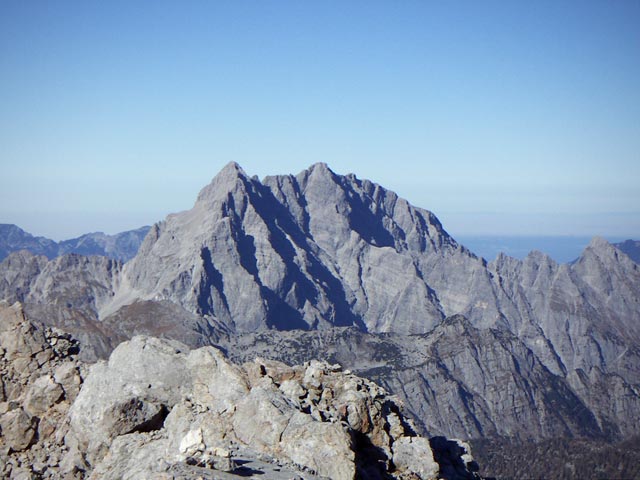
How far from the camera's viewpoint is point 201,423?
29.5 meters

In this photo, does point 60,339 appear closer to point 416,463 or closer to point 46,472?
point 46,472

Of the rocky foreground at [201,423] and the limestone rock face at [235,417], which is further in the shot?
the limestone rock face at [235,417]

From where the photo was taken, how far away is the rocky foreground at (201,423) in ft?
84.7

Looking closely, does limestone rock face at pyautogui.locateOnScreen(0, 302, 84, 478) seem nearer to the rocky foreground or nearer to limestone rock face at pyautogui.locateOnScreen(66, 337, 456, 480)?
the rocky foreground

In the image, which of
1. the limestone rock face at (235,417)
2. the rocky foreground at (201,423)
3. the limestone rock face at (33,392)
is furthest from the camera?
the limestone rock face at (33,392)

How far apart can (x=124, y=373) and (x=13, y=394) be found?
44.9 ft

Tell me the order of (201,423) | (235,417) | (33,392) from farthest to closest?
(33,392) < (235,417) < (201,423)

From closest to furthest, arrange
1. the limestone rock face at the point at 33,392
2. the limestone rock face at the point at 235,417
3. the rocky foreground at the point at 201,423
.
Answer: the rocky foreground at the point at 201,423 → the limestone rock face at the point at 235,417 → the limestone rock face at the point at 33,392

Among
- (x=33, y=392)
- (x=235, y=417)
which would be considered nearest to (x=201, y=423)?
(x=235, y=417)

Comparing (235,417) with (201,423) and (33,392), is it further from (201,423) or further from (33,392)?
(33,392)

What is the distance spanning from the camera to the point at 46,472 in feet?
115

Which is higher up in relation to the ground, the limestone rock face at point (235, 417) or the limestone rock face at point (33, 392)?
the limestone rock face at point (235, 417)

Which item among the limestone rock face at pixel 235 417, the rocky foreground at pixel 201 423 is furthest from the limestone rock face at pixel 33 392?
the limestone rock face at pixel 235 417

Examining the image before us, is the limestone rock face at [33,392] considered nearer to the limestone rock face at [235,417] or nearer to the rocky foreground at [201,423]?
the rocky foreground at [201,423]
